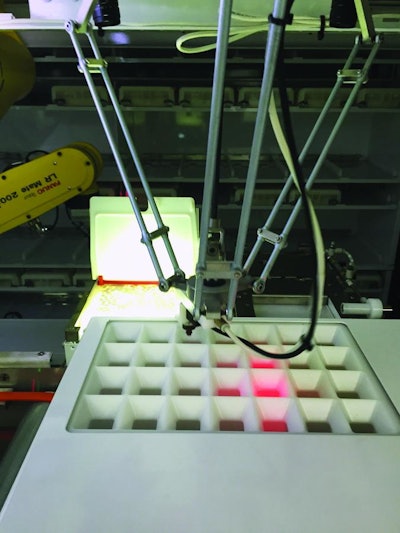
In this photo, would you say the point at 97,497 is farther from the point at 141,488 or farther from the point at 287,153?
the point at 287,153

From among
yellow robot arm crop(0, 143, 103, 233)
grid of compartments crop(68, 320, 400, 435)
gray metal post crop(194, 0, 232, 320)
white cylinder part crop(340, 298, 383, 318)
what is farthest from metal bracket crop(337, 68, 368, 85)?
yellow robot arm crop(0, 143, 103, 233)

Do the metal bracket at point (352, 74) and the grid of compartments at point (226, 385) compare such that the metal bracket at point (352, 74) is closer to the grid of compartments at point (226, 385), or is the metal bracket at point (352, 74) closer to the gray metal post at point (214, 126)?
the gray metal post at point (214, 126)

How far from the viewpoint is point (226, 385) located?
82 cm

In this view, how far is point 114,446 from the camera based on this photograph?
2.19ft

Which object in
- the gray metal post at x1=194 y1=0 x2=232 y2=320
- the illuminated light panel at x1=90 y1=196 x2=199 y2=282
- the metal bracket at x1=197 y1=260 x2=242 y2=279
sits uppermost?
the gray metal post at x1=194 y1=0 x2=232 y2=320

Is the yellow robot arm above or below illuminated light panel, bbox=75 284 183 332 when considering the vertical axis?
above

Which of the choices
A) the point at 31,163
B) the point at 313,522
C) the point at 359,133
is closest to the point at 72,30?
the point at 313,522

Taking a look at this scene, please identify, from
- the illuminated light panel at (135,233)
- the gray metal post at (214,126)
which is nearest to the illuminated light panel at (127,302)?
the illuminated light panel at (135,233)

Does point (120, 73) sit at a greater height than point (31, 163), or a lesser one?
greater

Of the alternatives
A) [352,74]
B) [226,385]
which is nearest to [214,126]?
[352,74]

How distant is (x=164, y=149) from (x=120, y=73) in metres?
0.59

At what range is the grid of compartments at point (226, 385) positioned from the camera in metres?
0.74

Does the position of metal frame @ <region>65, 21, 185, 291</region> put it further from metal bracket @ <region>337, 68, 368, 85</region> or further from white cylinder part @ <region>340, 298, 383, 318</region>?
white cylinder part @ <region>340, 298, 383, 318</region>

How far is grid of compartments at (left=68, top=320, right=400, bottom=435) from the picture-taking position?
744 millimetres
